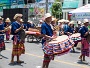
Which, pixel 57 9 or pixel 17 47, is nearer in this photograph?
pixel 17 47

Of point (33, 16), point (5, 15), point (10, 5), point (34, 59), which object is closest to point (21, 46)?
point (34, 59)

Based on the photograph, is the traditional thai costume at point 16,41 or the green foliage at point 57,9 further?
the green foliage at point 57,9

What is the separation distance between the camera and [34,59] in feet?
35.1

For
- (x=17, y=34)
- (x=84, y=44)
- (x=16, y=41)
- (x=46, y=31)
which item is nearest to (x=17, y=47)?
(x=16, y=41)

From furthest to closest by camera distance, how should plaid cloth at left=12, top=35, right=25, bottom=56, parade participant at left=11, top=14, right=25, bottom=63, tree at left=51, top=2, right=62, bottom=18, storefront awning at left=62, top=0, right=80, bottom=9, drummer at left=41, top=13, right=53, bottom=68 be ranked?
tree at left=51, top=2, right=62, bottom=18 < storefront awning at left=62, top=0, right=80, bottom=9 < plaid cloth at left=12, top=35, right=25, bottom=56 < parade participant at left=11, top=14, right=25, bottom=63 < drummer at left=41, top=13, right=53, bottom=68

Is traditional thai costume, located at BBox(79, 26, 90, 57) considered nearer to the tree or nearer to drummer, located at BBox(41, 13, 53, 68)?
drummer, located at BBox(41, 13, 53, 68)

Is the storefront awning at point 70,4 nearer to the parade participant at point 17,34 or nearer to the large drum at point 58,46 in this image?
the parade participant at point 17,34

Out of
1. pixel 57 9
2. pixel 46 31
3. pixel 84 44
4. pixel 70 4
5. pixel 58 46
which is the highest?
pixel 46 31

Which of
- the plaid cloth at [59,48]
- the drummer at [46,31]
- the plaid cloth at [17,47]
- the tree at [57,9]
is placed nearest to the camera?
the plaid cloth at [59,48]

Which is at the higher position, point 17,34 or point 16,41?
point 17,34

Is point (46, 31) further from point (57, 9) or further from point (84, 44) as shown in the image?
point (57, 9)

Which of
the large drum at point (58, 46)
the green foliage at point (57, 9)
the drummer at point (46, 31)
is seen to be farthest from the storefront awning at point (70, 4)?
the large drum at point (58, 46)

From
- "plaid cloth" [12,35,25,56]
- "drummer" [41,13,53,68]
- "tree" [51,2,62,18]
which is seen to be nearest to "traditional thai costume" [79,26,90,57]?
"plaid cloth" [12,35,25,56]

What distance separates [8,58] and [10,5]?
131ft
